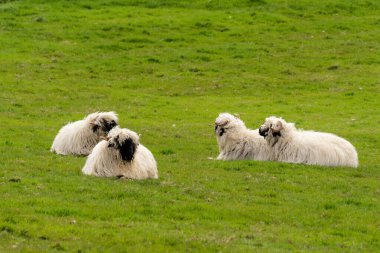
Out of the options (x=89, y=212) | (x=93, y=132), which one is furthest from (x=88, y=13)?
(x=89, y=212)

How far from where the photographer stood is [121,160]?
19.9m

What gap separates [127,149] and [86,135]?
5.35 metres

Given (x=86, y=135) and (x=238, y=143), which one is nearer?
(x=86, y=135)

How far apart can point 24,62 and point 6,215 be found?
31.1 meters

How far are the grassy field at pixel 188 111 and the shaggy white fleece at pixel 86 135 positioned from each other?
74cm

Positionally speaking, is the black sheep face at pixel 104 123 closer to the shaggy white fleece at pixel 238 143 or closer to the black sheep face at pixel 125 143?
the shaggy white fleece at pixel 238 143

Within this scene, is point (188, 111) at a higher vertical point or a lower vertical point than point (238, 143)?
lower

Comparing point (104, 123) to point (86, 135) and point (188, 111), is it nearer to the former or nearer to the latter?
point (86, 135)

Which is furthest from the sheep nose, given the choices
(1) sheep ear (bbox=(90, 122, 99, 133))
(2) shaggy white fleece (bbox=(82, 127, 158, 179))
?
(2) shaggy white fleece (bbox=(82, 127, 158, 179))

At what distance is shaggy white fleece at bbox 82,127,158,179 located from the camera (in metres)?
19.8

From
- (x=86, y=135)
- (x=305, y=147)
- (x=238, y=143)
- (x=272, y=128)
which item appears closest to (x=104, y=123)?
(x=86, y=135)

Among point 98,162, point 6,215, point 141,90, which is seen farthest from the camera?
point 141,90

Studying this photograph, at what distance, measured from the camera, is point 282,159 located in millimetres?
24781

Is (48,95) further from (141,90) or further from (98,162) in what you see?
(98,162)
